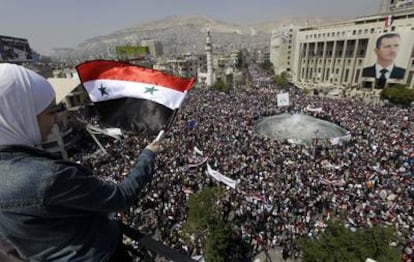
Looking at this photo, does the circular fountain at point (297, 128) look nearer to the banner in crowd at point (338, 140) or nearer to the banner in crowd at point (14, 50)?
the banner in crowd at point (338, 140)

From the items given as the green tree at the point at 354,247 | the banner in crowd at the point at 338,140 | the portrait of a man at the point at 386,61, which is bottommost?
the banner in crowd at the point at 338,140

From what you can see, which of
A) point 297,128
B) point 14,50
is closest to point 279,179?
point 297,128

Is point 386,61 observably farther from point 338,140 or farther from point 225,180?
point 225,180

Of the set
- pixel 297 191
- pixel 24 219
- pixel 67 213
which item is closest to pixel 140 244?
pixel 67 213

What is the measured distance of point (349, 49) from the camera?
53.6 meters

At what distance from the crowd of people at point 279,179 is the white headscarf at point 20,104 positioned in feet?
26.7

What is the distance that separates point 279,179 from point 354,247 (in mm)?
6870

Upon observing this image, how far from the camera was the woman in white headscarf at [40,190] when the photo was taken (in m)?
1.31

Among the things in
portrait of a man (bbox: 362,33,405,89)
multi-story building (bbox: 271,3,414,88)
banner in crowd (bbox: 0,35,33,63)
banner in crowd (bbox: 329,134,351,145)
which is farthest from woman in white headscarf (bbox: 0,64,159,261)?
portrait of a man (bbox: 362,33,405,89)

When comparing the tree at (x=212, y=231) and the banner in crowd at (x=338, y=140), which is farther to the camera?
the banner in crowd at (x=338, y=140)

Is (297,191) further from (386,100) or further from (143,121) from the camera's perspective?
(386,100)

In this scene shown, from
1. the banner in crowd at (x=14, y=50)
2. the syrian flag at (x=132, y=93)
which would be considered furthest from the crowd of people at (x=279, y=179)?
the banner in crowd at (x=14, y=50)

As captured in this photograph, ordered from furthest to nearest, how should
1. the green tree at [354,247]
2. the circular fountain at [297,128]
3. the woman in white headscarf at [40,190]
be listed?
1. the circular fountain at [297,128]
2. the green tree at [354,247]
3. the woman in white headscarf at [40,190]

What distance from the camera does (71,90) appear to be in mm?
28125
